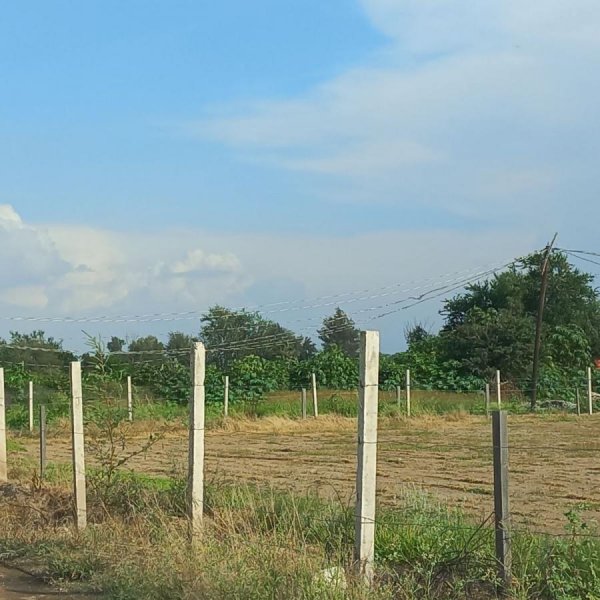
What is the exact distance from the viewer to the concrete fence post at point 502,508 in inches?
270

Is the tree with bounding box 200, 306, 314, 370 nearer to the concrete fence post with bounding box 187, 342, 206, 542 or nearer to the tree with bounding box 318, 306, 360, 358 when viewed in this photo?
the tree with bounding box 318, 306, 360, 358

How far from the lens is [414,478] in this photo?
55.2ft

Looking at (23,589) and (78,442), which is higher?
(78,442)

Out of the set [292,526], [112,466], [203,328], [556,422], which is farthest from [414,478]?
[203,328]

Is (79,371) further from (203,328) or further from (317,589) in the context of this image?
(203,328)

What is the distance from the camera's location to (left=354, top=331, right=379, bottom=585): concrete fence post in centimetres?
717

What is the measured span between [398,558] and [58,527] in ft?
14.4

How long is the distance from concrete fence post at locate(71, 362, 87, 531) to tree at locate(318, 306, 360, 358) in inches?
2302

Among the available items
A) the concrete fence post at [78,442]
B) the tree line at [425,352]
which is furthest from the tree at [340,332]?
the concrete fence post at [78,442]

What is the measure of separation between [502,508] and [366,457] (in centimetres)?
103

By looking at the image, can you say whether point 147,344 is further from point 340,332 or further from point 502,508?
point 502,508

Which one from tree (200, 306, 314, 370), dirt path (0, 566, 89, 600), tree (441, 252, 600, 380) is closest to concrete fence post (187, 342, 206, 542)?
dirt path (0, 566, 89, 600)

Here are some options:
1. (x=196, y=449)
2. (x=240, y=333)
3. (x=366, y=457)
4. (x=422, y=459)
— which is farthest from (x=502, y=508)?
(x=240, y=333)

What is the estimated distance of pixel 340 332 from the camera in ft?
275
